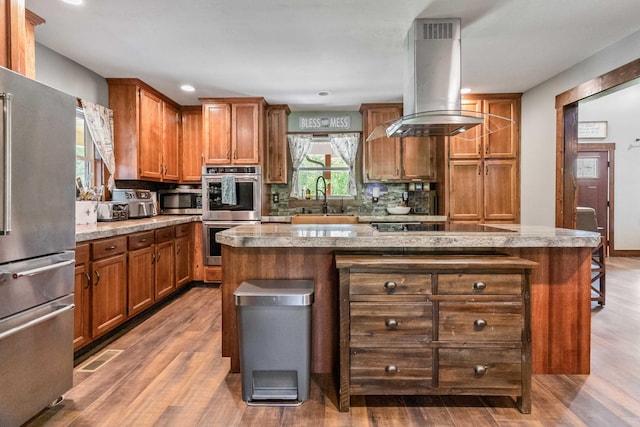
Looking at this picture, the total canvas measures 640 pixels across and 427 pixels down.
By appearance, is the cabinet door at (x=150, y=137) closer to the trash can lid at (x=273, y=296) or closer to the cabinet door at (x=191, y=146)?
the cabinet door at (x=191, y=146)

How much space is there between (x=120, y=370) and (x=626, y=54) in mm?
4493

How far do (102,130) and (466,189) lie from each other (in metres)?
4.17

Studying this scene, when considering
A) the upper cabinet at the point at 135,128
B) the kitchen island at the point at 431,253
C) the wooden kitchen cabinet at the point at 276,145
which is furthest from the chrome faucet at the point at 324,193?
the kitchen island at the point at 431,253

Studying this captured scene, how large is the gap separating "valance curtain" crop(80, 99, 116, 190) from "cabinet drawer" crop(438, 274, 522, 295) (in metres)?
3.54

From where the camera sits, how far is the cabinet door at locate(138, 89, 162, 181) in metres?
4.01

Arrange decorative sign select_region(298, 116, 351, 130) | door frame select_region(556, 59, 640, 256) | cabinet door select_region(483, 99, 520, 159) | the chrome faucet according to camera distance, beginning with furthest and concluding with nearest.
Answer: decorative sign select_region(298, 116, 351, 130), the chrome faucet, cabinet door select_region(483, 99, 520, 159), door frame select_region(556, 59, 640, 256)

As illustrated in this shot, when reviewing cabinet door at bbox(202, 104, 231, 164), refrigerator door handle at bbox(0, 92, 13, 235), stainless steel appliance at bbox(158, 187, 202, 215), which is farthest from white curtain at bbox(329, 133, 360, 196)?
refrigerator door handle at bbox(0, 92, 13, 235)

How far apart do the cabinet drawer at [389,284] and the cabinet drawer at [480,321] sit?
0.14 metres

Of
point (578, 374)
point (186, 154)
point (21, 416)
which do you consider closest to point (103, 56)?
point (186, 154)

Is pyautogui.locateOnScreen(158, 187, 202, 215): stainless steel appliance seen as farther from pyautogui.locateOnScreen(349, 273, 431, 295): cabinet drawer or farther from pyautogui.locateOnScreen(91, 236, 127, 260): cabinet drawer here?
pyautogui.locateOnScreen(349, 273, 431, 295): cabinet drawer

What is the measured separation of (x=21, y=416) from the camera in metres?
1.65

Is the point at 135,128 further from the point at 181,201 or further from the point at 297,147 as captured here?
the point at 297,147

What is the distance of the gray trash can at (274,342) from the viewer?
1905 millimetres

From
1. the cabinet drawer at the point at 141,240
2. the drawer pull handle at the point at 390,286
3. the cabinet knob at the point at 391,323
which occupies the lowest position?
the cabinet knob at the point at 391,323
